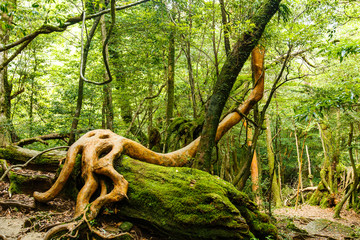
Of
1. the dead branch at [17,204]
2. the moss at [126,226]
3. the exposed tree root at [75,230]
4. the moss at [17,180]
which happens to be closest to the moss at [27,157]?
the moss at [17,180]

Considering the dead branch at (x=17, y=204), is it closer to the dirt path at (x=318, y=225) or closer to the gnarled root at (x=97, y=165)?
the gnarled root at (x=97, y=165)

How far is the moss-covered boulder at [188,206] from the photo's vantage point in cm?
349

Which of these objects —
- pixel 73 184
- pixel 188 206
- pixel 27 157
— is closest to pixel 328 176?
pixel 188 206

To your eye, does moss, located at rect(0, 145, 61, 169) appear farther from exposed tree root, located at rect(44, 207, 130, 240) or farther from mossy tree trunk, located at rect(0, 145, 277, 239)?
exposed tree root, located at rect(44, 207, 130, 240)

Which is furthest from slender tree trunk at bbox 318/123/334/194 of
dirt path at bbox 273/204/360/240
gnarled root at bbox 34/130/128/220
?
gnarled root at bbox 34/130/128/220

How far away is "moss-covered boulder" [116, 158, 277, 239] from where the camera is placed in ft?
11.4

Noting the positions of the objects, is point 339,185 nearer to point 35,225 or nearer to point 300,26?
point 300,26

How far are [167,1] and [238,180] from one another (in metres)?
6.33

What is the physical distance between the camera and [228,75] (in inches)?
206

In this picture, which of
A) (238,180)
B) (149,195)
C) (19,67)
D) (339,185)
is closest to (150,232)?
(149,195)

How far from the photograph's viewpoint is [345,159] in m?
→ 15.2

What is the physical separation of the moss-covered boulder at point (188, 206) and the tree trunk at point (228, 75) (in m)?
0.90

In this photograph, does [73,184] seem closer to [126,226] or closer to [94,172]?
[94,172]

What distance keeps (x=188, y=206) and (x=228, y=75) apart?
3.05 metres
